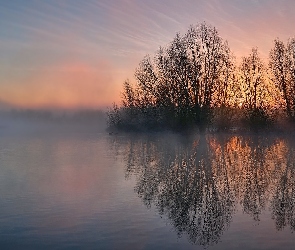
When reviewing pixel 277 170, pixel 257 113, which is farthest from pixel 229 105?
pixel 277 170

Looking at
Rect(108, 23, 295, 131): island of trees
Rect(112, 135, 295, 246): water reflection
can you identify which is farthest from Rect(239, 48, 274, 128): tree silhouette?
Rect(112, 135, 295, 246): water reflection

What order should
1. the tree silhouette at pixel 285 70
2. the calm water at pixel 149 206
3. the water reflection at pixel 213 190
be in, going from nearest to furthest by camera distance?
the calm water at pixel 149 206
the water reflection at pixel 213 190
the tree silhouette at pixel 285 70

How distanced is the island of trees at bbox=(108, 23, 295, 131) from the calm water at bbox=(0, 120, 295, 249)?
30044mm

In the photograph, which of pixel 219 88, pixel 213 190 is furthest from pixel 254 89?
pixel 213 190

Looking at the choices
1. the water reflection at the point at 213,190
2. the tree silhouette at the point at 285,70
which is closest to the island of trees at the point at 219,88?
the tree silhouette at the point at 285,70

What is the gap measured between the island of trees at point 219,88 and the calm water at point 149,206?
30.0m

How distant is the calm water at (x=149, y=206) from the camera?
31.3ft

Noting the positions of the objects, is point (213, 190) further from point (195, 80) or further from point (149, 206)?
point (195, 80)

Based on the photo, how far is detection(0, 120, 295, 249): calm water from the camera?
31.3 ft

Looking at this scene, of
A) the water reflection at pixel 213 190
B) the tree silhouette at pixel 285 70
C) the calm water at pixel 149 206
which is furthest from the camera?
the tree silhouette at pixel 285 70

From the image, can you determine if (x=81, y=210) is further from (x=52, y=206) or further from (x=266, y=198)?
(x=266, y=198)

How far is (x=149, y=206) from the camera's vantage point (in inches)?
509

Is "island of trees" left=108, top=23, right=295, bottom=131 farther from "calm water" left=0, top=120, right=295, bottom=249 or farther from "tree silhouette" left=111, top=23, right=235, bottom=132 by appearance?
"calm water" left=0, top=120, right=295, bottom=249

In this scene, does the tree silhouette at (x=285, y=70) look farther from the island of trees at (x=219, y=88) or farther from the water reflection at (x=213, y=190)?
the water reflection at (x=213, y=190)
